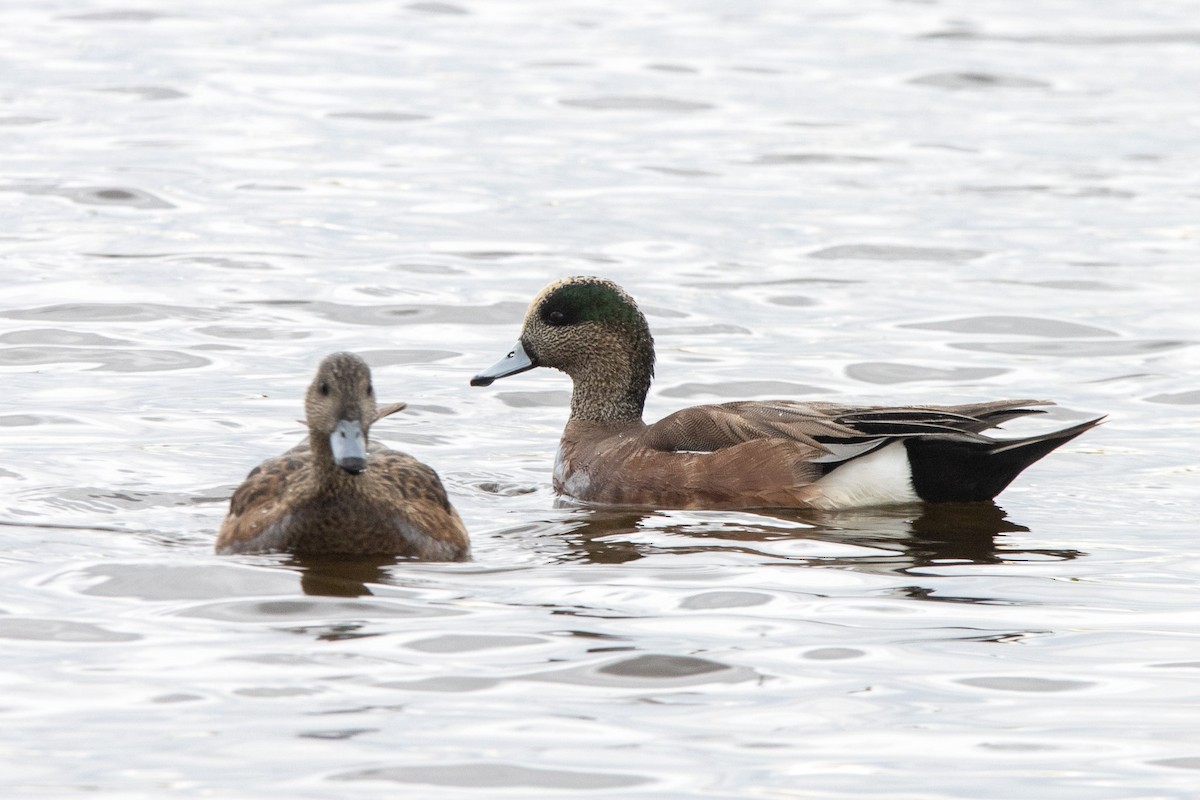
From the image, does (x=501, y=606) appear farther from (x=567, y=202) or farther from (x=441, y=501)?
(x=567, y=202)

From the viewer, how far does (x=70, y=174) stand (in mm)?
17641

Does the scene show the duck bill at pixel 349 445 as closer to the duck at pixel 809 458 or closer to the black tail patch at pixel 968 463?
the duck at pixel 809 458

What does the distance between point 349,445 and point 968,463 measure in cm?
310

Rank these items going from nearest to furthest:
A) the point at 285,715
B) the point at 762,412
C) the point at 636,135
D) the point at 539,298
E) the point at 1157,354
→ the point at 285,715, the point at 762,412, the point at 539,298, the point at 1157,354, the point at 636,135

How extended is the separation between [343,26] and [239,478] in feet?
54.1

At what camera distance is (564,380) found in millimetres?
12828

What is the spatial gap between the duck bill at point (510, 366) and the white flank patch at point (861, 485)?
75.6 inches

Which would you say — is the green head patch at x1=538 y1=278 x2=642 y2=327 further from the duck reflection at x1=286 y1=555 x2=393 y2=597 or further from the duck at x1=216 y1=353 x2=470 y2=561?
the duck reflection at x1=286 y1=555 x2=393 y2=597

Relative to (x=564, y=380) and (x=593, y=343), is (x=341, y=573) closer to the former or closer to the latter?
(x=593, y=343)

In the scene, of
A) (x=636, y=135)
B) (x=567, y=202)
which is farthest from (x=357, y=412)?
(x=636, y=135)

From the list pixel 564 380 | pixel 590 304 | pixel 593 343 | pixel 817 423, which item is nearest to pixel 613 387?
pixel 593 343

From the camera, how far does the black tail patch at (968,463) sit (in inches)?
364

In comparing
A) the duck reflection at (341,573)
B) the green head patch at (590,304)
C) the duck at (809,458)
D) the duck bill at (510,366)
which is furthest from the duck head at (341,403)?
the green head patch at (590,304)

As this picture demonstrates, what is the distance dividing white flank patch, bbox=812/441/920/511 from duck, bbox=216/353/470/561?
1883 mm
